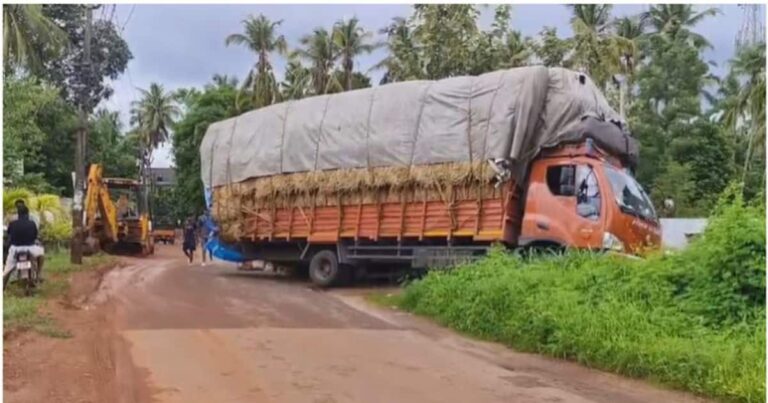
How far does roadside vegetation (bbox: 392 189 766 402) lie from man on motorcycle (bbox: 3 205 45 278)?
600cm

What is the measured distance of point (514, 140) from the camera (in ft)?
45.8

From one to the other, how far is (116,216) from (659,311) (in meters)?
22.8

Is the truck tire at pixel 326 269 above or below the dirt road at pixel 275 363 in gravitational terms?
above

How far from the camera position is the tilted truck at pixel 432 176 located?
44.5ft

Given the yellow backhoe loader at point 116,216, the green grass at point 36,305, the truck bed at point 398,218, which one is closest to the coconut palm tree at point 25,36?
the green grass at point 36,305

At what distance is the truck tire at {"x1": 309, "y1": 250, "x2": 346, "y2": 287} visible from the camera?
666 inches

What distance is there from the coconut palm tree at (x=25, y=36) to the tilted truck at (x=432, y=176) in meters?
4.33

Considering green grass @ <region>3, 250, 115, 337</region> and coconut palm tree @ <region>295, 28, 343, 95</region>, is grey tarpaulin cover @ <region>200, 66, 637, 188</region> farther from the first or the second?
coconut palm tree @ <region>295, 28, 343, 95</region>

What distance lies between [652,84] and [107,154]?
2695 centimetres

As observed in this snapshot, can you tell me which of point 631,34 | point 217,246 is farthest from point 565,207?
point 631,34

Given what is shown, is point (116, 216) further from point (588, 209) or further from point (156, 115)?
point (156, 115)

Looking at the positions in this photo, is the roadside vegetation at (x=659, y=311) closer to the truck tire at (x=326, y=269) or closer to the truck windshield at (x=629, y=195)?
the truck windshield at (x=629, y=195)

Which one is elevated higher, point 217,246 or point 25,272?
point 217,246

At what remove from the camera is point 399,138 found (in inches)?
614
